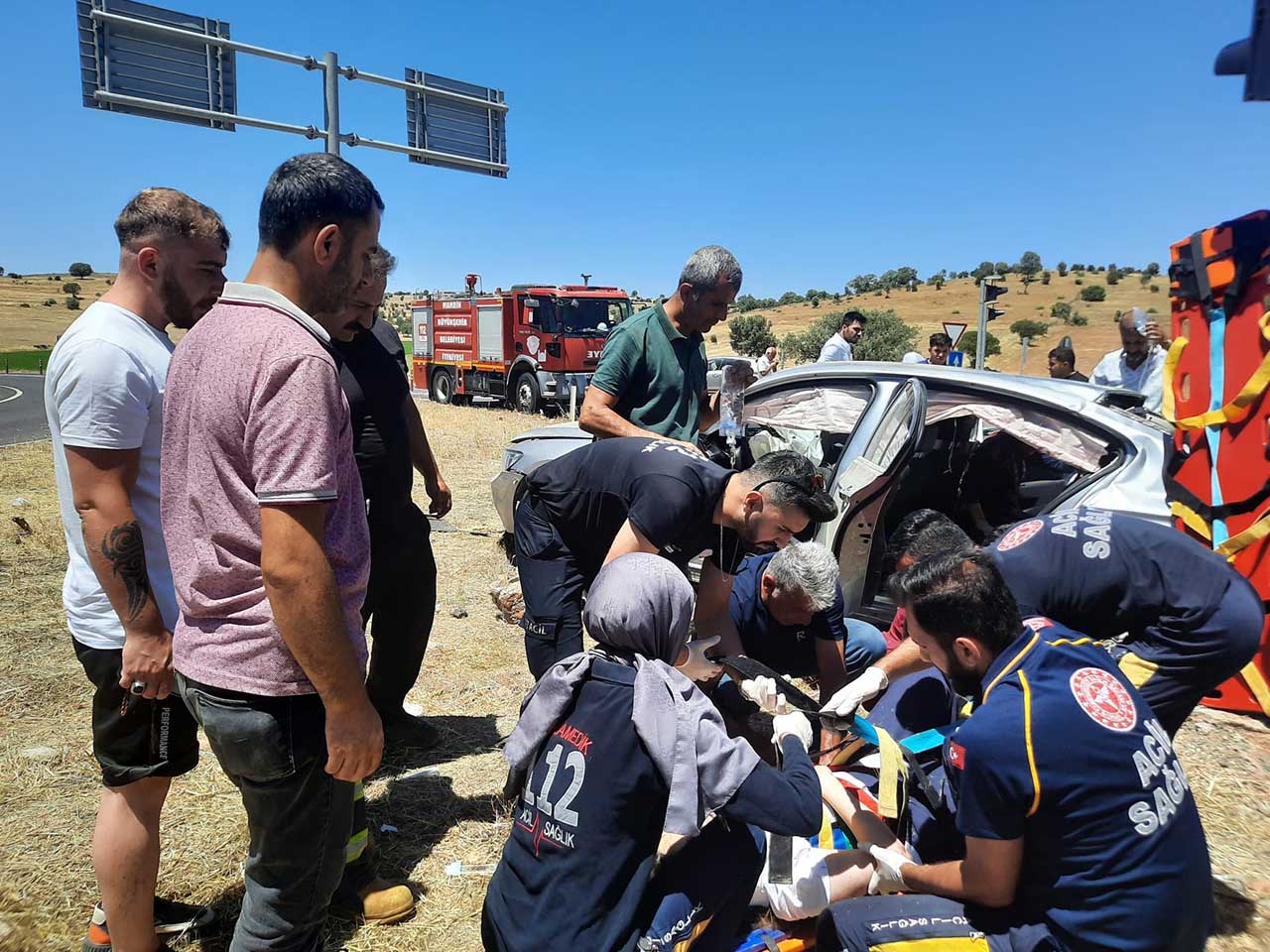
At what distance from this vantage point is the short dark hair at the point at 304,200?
1.48 metres

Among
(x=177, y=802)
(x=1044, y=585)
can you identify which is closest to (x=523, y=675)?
(x=177, y=802)

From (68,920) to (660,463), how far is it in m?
2.20

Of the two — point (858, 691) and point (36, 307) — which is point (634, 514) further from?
point (36, 307)

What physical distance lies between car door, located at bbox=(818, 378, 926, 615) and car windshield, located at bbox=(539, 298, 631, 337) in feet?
46.7

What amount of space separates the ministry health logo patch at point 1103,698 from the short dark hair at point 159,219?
2.36m

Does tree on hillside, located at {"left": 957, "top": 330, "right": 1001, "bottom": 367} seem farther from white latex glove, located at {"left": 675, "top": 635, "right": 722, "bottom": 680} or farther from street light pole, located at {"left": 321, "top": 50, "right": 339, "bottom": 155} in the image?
white latex glove, located at {"left": 675, "top": 635, "right": 722, "bottom": 680}

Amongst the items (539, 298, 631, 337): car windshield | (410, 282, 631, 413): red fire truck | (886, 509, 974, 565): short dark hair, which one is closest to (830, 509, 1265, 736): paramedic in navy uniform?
(886, 509, 974, 565): short dark hair

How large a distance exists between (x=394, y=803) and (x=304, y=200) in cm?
234

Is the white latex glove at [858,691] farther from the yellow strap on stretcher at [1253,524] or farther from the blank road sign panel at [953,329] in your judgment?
the blank road sign panel at [953,329]

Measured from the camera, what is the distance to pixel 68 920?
2283 millimetres

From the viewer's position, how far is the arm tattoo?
1.74 m

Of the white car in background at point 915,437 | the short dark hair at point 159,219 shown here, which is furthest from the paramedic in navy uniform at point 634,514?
the short dark hair at point 159,219

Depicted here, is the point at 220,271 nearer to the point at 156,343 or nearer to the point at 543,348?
the point at 156,343

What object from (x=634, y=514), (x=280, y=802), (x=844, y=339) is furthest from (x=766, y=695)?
(x=844, y=339)
